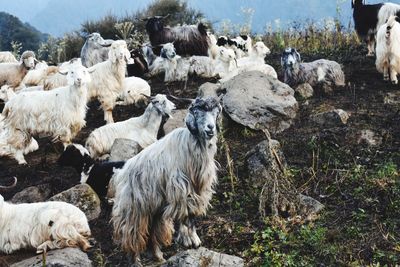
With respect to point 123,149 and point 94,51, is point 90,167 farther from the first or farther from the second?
point 94,51

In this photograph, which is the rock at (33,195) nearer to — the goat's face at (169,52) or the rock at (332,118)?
the rock at (332,118)

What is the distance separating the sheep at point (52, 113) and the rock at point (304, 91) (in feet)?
10.6

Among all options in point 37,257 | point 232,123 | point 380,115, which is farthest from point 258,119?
point 37,257

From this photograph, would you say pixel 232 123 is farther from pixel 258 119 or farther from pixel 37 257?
pixel 37 257

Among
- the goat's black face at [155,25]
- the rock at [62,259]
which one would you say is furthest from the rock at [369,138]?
the goat's black face at [155,25]

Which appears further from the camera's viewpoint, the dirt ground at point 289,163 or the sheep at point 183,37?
the sheep at point 183,37

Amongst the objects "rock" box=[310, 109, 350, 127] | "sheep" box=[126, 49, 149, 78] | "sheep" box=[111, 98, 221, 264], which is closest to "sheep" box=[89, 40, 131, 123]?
"sheep" box=[126, 49, 149, 78]

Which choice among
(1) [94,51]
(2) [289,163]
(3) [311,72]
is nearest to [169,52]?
(1) [94,51]

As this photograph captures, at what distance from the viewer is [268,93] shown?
845cm

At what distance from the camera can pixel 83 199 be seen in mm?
6375

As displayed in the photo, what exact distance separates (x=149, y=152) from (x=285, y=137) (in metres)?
3.05

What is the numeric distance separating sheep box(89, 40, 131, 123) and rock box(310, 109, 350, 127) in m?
3.19

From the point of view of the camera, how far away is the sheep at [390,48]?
9.25 m

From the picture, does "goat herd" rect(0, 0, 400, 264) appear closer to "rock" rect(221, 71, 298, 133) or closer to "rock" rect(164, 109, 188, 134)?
"rock" rect(164, 109, 188, 134)
